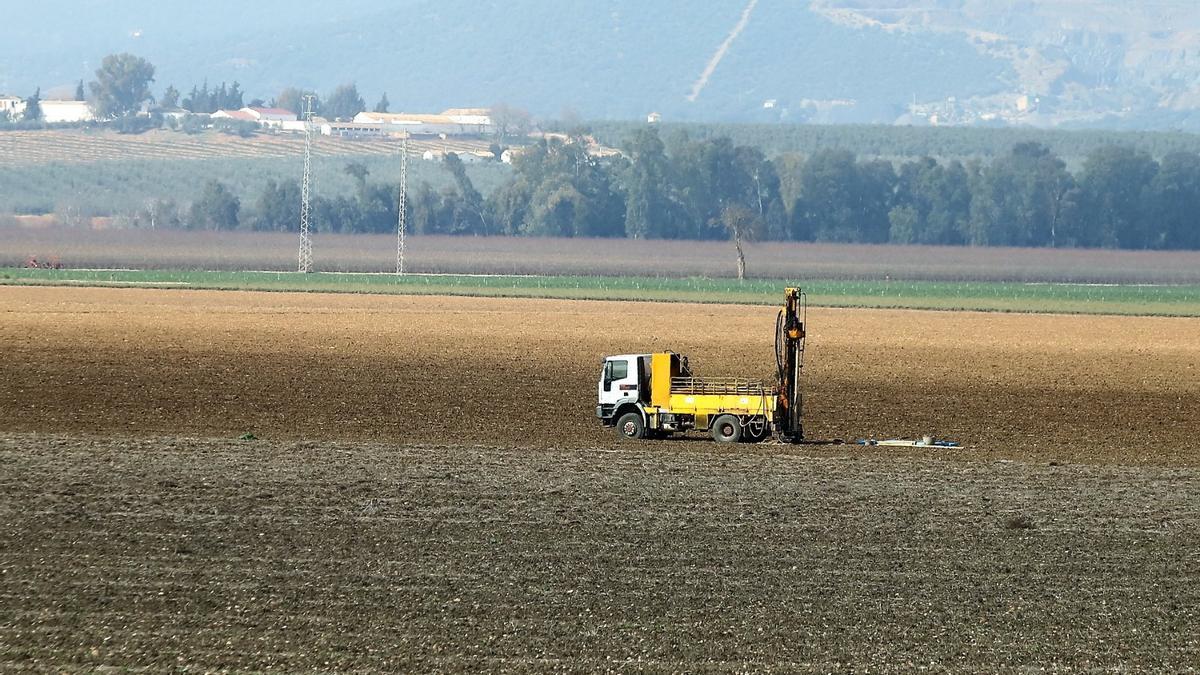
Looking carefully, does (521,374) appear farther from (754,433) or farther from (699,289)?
(699,289)

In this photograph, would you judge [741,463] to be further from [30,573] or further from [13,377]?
[13,377]

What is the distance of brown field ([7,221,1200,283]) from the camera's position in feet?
416

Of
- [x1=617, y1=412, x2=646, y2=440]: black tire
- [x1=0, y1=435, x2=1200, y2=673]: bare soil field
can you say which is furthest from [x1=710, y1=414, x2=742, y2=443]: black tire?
[x1=0, y1=435, x2=1200, y2=673]: bare soil field

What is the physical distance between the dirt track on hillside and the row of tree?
97975 mm

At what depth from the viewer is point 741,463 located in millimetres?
27438

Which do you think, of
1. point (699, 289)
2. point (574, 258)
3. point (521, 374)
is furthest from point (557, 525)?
point (574, 258)

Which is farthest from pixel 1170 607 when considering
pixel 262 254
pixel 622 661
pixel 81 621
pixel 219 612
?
pixel 262 254

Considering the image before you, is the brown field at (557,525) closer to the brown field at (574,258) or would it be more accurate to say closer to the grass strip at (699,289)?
the grass strip at (699,289)

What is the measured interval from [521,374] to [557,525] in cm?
1996

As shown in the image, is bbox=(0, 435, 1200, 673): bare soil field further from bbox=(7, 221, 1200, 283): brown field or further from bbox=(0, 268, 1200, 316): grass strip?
bbox=(7, 221, 1200, 283): brown field

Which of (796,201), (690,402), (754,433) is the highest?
(796,201)

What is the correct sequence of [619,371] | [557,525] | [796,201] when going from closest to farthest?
[557,525]
[619,371]
[796,201]

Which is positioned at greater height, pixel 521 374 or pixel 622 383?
pixel 622 383

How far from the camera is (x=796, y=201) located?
569 ft
